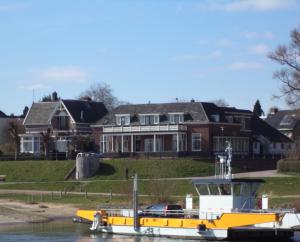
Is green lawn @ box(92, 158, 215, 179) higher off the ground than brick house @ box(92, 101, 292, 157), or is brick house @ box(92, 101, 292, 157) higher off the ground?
brick house @ box(92, 101, 292, 157)

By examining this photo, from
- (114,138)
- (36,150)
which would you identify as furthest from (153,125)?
(36,150)

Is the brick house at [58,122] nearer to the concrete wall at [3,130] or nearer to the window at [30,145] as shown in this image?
the window at [30,145]

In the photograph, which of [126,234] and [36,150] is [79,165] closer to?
[36,150]

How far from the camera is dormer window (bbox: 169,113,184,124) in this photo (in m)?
105

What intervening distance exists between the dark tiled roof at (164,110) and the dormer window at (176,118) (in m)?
0.51

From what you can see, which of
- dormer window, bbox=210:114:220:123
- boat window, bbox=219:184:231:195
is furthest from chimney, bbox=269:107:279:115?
boat window, bbox=219:184:231:195

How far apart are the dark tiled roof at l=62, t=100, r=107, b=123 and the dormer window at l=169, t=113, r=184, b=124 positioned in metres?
20.7

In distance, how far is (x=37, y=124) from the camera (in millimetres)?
124500

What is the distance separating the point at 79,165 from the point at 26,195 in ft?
48.0

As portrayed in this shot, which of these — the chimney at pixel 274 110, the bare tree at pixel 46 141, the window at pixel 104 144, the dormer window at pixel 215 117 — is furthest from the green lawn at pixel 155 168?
the chimney at pixel 274 110

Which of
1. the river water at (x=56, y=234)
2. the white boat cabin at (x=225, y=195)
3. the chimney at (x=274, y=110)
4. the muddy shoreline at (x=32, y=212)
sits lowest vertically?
the river water at (x=56, y=234)

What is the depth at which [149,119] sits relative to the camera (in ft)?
355

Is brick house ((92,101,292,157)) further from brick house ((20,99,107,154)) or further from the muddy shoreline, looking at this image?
the muddy shoreline

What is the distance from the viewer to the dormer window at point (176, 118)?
10544 cm
